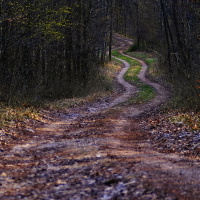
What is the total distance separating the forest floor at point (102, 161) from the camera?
4336 mm

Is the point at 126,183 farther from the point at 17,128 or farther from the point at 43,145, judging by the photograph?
the point at 17,128

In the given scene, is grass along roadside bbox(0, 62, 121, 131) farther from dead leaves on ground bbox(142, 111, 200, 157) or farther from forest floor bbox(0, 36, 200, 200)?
dead leaves on ground bbox(142, 111, 200, 157)

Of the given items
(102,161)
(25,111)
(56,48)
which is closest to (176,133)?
(102,161)

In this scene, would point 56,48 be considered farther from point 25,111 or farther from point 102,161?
point 102,161

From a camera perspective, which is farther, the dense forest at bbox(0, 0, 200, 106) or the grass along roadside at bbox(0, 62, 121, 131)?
the dense forest at bbox(0, 0, 200, 106)

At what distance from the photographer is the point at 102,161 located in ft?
18.4

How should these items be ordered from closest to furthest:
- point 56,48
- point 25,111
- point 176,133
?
point 176,133 → point 25,111 → point 56,48

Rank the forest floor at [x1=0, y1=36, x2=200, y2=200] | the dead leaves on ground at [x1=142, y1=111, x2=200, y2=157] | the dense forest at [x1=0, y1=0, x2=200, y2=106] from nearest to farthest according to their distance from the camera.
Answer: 1. the forest floor at [x1=0, y1=36, x2=200, y2=200]
2. the dead leaves on ground at [x1=142, y1=111, x2=200, y2=157]
3. the dense forest at [x1=0, y1=0, x2=200, y2=106]

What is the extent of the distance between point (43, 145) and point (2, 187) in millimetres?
2808

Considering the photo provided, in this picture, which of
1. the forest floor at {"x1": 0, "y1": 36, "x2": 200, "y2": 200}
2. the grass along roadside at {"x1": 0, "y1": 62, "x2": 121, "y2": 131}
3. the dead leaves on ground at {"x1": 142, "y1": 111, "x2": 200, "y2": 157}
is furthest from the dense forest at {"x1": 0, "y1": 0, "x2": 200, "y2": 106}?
the forest floor at {"x1": 0, "y1": 36, "x2": 200, "y2": 200}

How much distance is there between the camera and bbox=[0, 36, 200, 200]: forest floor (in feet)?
14.2

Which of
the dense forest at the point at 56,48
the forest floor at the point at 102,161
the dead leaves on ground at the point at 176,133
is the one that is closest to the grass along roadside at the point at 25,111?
the forest floor at the point at 102,161

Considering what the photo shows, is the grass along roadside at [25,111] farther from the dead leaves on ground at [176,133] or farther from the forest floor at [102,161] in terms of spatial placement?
the dead leaves on ground at [176,133]

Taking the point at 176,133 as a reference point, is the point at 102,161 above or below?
above
